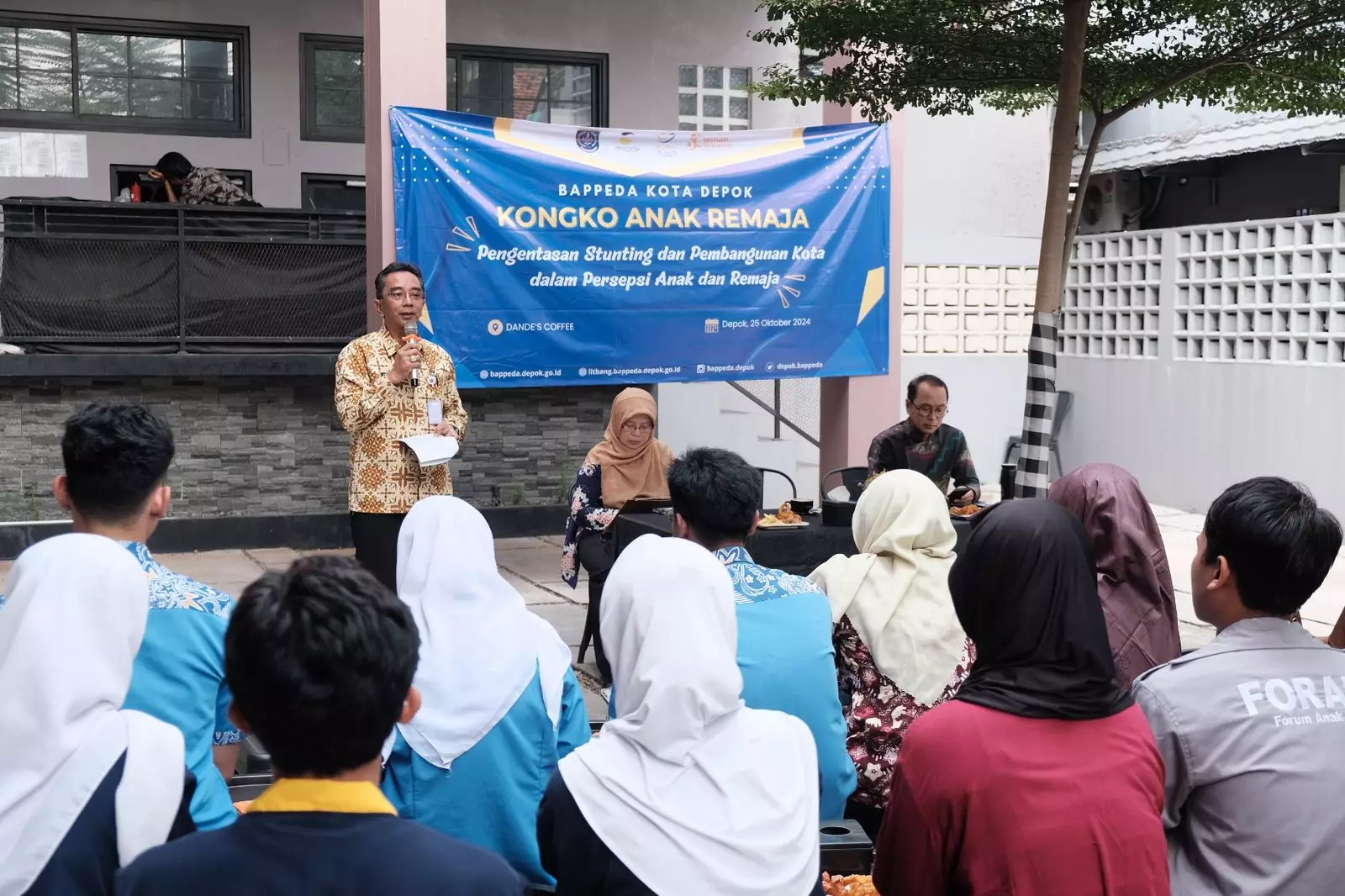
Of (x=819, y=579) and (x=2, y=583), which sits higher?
(x=819, y=579)

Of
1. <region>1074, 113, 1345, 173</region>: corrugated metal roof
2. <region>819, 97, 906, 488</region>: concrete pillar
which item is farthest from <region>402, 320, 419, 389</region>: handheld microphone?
<region>1074, 113, 1345, 173</region>: corrugated metal roof

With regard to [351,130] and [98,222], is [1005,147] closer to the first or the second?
[351,130]

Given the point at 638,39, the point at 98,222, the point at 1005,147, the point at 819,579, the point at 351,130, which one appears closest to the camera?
the point at 819,579

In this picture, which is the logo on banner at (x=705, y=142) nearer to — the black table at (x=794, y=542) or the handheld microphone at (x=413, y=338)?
the black table at (x=794, y=542)

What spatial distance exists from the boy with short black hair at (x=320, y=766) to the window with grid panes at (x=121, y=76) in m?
8.67

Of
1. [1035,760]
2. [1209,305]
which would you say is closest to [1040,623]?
[1035,760]

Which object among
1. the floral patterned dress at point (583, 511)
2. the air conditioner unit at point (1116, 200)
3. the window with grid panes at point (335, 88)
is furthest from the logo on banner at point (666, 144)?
the air conditioner unit at point (1116, 200)

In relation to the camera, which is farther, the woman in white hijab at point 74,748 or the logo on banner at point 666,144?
the logo on banner at point 666,144

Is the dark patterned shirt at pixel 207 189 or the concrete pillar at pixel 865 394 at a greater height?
the dark patterned shirt at pixel 207 189

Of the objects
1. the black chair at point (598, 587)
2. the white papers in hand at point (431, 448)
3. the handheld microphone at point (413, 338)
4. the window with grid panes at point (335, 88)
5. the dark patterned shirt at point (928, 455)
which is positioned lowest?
the black chair at point (598, 587)

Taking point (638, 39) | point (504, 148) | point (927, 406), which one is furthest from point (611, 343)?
point (638, 39)

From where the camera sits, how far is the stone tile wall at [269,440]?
26.3 feet

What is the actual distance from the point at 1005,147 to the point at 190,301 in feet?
22.3

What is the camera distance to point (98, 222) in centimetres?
801
